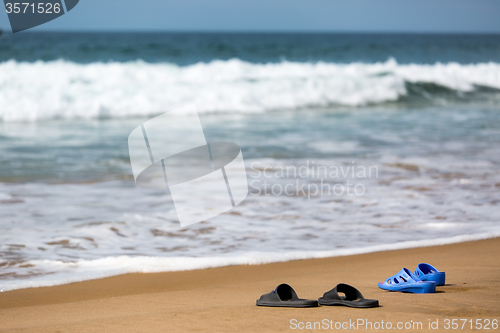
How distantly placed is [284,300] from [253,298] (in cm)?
27

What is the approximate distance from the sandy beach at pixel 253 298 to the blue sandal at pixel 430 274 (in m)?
0.04

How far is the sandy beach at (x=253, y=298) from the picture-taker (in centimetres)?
196

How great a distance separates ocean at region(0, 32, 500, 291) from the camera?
134 inches

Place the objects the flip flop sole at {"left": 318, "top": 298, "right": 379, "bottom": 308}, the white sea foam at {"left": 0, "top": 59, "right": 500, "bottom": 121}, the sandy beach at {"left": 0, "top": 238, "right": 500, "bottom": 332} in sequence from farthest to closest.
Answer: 1. the white sea foam at {"left": 0, "top": 59, "right": 500, "bottom": 121}
2. the flip flop sole at {"left": 318, "top": 298, "right": 379, "bottom": 308}
3. the sandy beach at {"left": 0, "top": 238, "right": 500, "bottom": 332}

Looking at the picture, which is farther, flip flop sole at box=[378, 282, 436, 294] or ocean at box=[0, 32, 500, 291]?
ocean at box=[0, 32, 500, 291]

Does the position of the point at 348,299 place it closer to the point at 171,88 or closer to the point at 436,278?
the point at 436,278

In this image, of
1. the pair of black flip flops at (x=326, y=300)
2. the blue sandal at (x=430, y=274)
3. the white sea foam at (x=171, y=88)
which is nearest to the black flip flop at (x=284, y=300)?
the pair of black flip flops at (x=326, y=300)

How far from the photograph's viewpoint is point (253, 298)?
2.39m

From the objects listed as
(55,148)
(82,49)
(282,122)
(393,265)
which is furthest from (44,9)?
(82,49)

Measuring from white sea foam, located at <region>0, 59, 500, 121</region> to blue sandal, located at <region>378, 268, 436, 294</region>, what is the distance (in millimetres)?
9770

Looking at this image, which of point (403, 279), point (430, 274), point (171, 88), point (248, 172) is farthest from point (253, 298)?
point (171, 88)

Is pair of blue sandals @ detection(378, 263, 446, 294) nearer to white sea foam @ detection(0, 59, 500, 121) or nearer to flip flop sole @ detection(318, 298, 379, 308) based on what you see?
flip flop sole @ detection(318, 298, 379, 308)

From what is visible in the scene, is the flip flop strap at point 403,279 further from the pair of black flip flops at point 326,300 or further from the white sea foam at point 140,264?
the white sea foam at point 140,264

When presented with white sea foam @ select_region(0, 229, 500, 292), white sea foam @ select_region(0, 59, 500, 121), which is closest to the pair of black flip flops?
white sea foam @ select_region(0, 229, 500, 292)
